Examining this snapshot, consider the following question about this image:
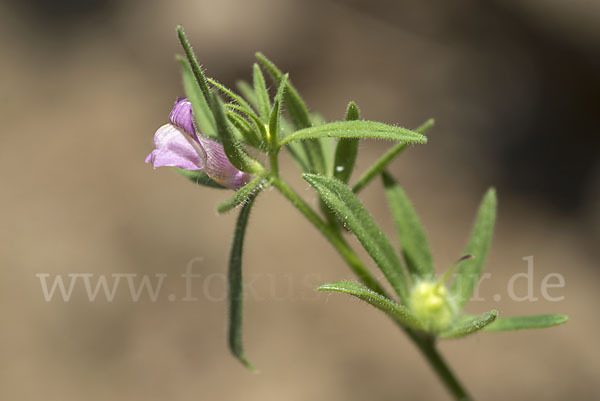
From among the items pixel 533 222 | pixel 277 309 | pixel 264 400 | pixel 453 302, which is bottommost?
pixel 264 400

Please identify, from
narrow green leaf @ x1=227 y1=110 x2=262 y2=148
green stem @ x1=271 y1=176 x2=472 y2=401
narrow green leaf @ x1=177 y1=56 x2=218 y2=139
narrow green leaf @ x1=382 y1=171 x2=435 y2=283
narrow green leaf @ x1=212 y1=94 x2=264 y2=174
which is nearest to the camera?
narrow green leaf @ x1=212 y1=94 x2=264 y2=174

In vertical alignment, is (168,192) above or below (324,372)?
above

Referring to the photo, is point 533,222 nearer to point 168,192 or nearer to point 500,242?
point 500,242

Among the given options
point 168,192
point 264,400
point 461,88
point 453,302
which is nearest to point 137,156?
point 168,192

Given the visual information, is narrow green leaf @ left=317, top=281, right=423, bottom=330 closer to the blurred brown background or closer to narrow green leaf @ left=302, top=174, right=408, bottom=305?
narrow green leaf @ left=302, top=174, right=408, bottom=305

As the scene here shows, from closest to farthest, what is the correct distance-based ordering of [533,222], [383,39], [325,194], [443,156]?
1. [325,194]
2. [533,222]
3. [443,156]
4. [383,39]

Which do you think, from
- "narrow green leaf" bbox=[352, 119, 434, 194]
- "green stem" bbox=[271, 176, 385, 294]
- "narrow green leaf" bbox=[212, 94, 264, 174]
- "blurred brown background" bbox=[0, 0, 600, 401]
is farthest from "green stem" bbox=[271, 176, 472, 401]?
"blurred brown background" bbox=[0, 0, 600, 401]

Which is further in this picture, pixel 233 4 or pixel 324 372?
pixel 233 4
